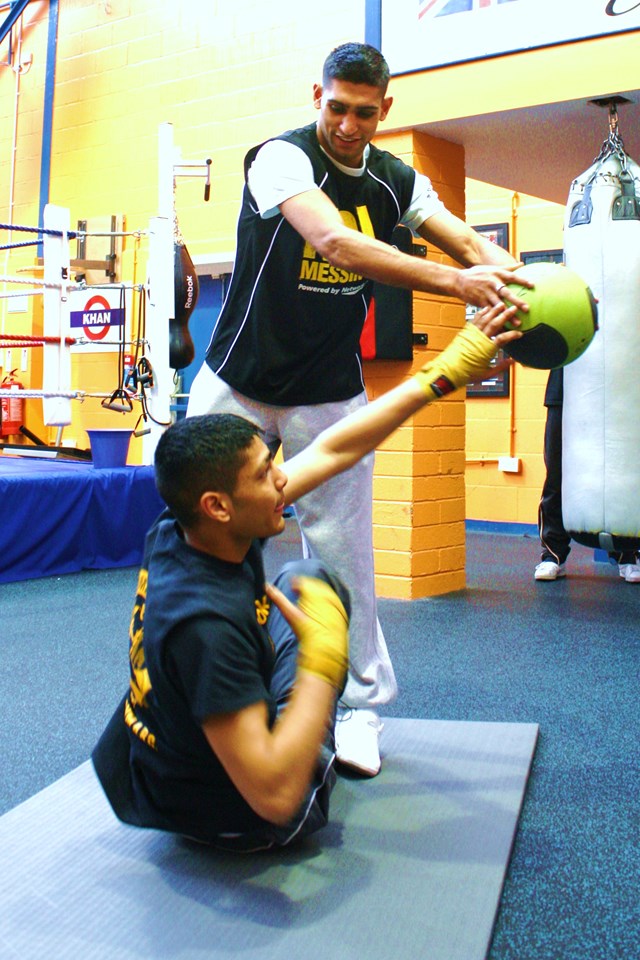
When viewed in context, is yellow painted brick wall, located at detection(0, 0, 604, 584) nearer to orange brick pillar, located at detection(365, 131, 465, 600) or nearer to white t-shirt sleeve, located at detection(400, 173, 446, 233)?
orange brick pillar, located at detection(365, 131, 465, 600)

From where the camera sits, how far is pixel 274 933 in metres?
1.33

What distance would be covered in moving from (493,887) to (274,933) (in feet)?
1.15

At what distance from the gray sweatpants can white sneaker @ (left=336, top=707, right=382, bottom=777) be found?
0.10ft

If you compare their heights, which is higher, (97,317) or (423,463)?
(97,317)

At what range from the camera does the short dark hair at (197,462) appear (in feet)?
4.42

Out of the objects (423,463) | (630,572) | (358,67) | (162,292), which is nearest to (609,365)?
(423,463)

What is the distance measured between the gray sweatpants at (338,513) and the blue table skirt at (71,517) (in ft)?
8.68

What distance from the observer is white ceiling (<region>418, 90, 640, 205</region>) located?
3.61 metres

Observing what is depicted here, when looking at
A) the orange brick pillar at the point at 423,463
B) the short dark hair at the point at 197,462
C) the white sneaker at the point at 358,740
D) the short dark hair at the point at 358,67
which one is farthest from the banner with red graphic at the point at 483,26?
the short dark hair at the point at 197,462

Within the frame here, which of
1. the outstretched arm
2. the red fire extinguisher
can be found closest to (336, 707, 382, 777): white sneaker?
the outstretched arm

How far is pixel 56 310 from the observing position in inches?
196

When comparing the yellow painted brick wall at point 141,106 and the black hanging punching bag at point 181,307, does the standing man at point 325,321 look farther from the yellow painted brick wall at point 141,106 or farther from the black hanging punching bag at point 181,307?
the yellow painted brick wall at point 141,106

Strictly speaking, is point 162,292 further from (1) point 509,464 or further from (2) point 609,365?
(2) point 609,365

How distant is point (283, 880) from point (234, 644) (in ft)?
1.51
